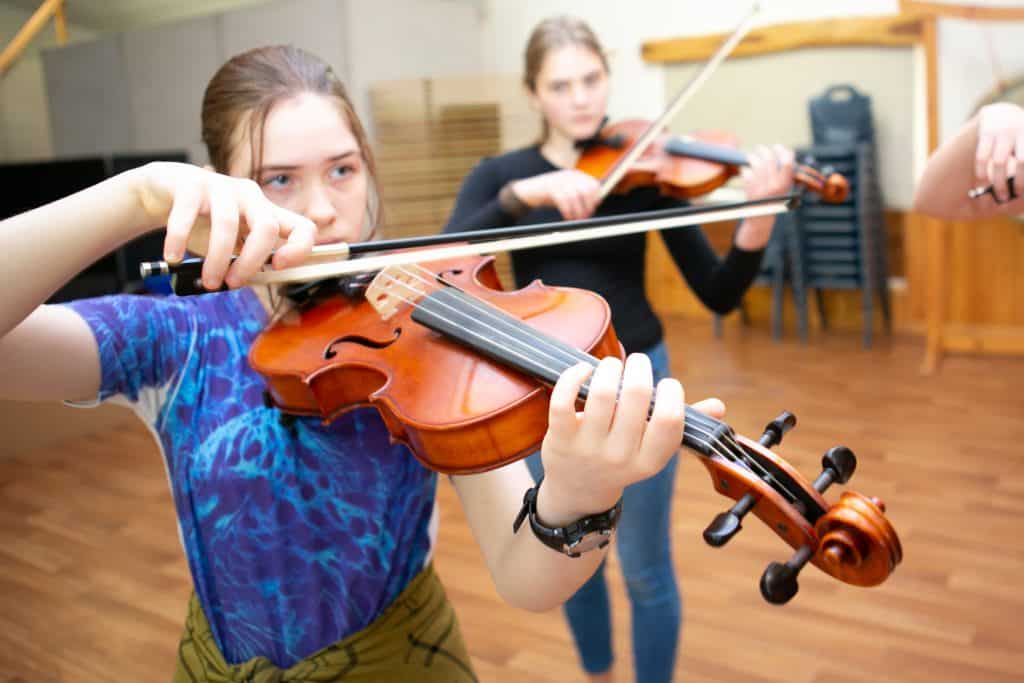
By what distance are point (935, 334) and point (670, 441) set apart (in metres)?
3.24

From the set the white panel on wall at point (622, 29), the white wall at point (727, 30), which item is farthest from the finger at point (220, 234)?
the white panel on wall at point (622, 29)

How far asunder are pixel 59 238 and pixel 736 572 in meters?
1.78

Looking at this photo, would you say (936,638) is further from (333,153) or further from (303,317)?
(333,153)

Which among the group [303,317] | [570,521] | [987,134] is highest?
[987,134]

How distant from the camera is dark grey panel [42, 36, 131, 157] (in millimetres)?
1596

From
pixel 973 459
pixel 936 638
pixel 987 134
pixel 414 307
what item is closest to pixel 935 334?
pixel 973 459

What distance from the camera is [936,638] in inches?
67.2

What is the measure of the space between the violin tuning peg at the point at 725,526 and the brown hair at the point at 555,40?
0.94m

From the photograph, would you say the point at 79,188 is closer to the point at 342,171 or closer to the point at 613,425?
the point at 342,171

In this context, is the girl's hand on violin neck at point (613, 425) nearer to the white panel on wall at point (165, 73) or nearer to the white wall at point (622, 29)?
the white panel on wall at point (165, 73)

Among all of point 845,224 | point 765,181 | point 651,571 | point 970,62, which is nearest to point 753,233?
point 765,181

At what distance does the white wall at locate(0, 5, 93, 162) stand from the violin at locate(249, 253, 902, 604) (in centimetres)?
45

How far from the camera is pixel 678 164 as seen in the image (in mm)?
1518

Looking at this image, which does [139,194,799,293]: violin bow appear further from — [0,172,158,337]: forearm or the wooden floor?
the wooden floor
